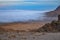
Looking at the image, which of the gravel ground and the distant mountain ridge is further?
the distant mountain ridge

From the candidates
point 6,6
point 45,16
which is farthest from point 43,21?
point 6,6

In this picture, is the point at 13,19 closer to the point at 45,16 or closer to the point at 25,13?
the point at 25,13

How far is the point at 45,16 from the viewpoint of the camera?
5.34 metres

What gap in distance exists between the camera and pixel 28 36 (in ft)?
15.9

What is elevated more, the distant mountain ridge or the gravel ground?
the distant mountain ridge

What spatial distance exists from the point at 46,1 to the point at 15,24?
1.21 meters

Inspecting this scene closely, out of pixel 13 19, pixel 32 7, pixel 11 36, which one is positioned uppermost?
pixel 32 7

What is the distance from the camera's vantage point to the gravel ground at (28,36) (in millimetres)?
4688

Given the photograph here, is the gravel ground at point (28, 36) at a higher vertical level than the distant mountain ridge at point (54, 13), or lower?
lower

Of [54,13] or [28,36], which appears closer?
[28,36]

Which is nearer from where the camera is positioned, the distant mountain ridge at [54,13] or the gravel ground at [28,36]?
the gravel ground at [28,36]

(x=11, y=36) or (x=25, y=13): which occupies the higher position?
(x=25, y=13)

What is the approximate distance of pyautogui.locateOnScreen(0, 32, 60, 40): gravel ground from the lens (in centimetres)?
469

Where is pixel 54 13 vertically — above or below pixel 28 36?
above
